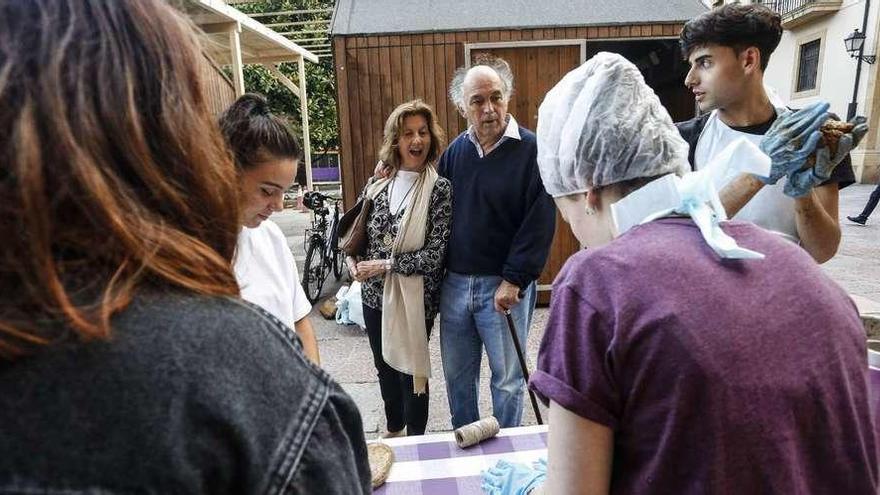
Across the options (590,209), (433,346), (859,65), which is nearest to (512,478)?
(590,209)

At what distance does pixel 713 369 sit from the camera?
792 mm

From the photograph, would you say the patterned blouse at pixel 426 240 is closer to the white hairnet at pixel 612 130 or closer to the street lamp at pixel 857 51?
the white hairnet at pixel 612 130

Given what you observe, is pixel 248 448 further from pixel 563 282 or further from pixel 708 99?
pixel 708 99

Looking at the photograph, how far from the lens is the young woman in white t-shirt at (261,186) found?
1649mm

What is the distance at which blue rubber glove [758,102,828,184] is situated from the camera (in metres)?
1.52

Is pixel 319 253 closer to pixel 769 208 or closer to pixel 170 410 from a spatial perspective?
pixel 769 208

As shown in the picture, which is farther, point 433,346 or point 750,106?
point 433,346

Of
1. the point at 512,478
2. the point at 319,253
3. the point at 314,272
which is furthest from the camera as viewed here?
the point at 319,253

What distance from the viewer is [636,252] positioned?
87 cm

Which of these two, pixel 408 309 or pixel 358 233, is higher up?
pixel 358 233

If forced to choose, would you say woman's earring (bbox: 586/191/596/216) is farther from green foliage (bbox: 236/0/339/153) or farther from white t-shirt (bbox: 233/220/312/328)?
green foliage (bbox: 236/0/339/153)

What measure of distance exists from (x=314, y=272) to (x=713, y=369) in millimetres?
5650

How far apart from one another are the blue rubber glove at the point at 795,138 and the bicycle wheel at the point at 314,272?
16.0 feet

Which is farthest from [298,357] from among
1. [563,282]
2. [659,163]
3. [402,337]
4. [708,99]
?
[402,337]
